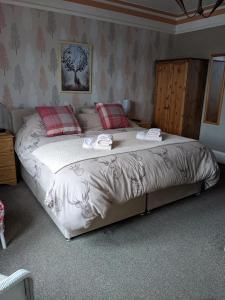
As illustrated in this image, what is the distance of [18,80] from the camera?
11.2 feet

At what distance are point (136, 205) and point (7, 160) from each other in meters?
1.84

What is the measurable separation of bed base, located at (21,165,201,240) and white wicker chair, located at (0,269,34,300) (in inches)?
42.4

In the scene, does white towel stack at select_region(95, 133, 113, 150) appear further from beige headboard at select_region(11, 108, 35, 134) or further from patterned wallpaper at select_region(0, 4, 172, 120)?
patterned wallpaper at select_region(0, 4, 172, 120)

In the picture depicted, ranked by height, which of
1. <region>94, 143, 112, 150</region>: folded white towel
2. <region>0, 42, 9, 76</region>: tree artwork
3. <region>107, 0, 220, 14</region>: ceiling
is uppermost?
<region>107, 0, 220, 14</region>: ceiling

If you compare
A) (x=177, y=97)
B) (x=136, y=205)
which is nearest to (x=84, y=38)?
(x=177, y=97)

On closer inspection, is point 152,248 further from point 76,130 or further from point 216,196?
point 76,130

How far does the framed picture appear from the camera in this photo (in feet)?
12.1

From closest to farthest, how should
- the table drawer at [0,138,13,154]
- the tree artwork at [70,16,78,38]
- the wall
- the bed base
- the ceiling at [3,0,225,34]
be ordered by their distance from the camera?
the bed base, the table drawer at [0,138,13,154], the ceiling at [3,0,225,34], the tree artwork at [70,16,78,38], the wall

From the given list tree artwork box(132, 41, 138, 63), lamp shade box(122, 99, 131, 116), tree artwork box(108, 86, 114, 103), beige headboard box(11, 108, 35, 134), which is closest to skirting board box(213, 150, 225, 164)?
lamp shade box(122, 99, 131, 116)

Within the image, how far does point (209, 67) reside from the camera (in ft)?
14.0

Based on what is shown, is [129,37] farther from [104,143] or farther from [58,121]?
[104,143]

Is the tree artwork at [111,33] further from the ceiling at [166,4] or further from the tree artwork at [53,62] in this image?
the tree artwork at [53,62]

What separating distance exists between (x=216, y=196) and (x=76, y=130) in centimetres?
203

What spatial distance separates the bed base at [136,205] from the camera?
2.19m
